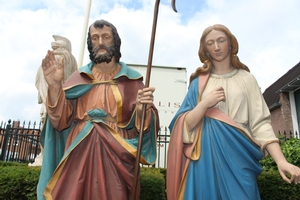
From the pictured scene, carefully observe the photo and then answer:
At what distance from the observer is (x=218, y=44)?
10.2ft

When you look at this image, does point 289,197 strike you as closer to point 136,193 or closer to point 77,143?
point 136,193

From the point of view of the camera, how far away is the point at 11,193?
5.57 metres

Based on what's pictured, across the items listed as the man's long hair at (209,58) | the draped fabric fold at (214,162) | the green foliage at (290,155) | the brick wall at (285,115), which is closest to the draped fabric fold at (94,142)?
the draped fabric fold at (214,162)

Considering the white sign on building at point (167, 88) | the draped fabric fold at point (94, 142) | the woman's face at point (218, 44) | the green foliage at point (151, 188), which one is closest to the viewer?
the draped fabric fold at point (94, 142)

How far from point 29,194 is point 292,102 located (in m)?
16.0

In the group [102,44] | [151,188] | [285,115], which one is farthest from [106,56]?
[285,115]

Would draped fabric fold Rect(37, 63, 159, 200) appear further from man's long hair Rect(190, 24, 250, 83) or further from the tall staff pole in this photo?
the tall staff pole

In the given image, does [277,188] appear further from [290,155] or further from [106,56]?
[106,56]

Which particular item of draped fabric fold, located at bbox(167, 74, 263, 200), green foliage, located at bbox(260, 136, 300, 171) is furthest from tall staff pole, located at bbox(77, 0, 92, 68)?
draped fabric fold, located at bbox(167, 74, 263, 200)

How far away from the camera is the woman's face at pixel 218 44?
3.10 m

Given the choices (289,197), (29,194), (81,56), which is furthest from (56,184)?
(81,56)

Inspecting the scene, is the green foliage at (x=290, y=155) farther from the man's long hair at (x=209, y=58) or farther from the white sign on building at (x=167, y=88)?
the white sign on building at (x=167, y=88)

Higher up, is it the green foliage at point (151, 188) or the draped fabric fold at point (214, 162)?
the draped fabric fold at point (214, 162)

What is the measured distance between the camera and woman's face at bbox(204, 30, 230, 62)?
10.2ft
